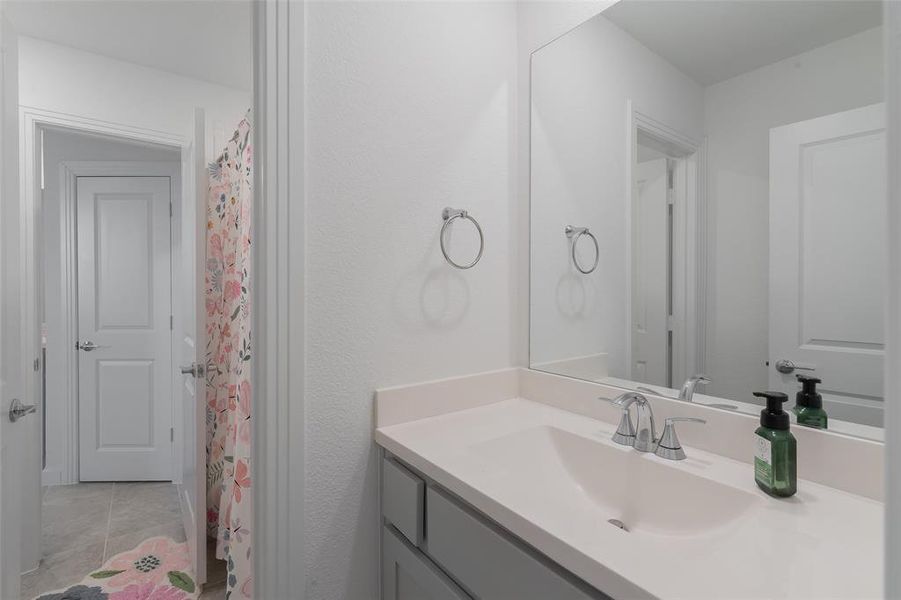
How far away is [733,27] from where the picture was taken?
3.09 feet

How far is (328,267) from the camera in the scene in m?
1.00

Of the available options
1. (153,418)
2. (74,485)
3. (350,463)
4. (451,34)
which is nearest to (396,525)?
(350,463)

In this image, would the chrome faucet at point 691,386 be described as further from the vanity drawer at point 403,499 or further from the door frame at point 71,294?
the door frame at point 71,294

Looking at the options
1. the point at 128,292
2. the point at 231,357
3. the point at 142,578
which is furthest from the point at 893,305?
the point at 128,292

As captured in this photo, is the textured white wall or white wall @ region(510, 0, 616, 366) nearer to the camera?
the textured white wall

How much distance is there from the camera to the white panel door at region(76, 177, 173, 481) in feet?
9.01

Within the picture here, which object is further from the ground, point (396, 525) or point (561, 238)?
point (561, 238)

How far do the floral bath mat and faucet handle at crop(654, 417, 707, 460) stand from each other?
187 cm

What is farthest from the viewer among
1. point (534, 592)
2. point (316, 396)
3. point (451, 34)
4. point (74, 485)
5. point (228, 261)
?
point (74, 485)

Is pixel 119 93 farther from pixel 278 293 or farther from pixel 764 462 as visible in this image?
pixel 764 462

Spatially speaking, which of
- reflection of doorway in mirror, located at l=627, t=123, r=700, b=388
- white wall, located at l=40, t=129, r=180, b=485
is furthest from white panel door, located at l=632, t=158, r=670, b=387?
white wall, located at l=40, t=129, r=180, b=485

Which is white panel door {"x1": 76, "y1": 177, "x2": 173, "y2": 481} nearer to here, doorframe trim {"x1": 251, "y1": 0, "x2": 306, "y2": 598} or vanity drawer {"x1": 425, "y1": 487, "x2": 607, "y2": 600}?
doorframe trim {"x1": 251, "y1": 0, "x2": 306, "y2": 598}

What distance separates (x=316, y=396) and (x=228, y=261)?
1.23 m

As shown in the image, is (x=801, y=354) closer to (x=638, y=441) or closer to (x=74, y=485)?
(x=638, y=441)
